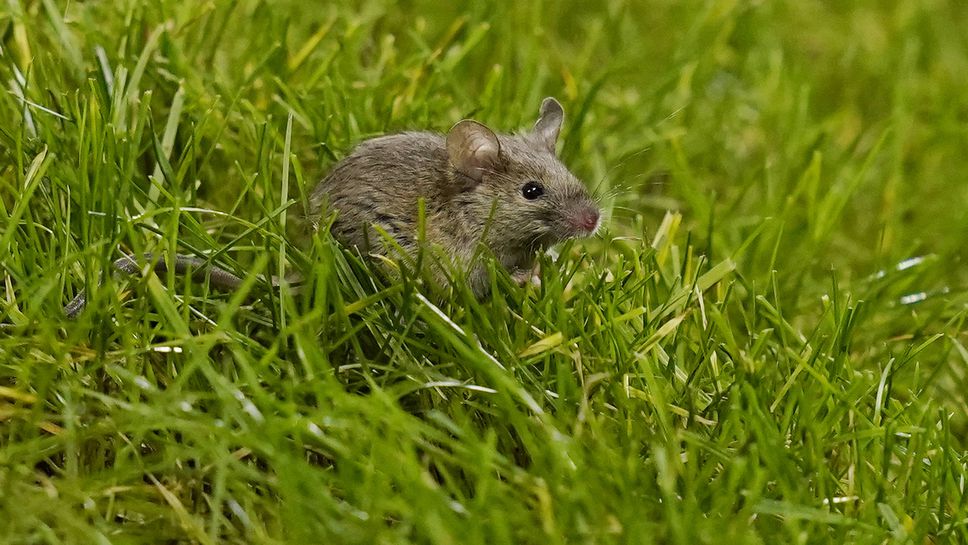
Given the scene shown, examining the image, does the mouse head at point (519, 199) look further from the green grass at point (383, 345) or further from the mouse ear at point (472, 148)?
the green grass at point (383, 345)

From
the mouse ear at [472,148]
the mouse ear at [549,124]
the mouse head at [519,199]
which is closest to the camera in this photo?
the mouse ear at [472,148]

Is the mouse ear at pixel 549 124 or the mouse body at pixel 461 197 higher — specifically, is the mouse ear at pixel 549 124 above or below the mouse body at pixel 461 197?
above

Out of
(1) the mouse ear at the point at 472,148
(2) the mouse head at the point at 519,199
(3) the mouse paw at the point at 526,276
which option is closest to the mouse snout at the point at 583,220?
(2) the mouse head at the point at 519,199

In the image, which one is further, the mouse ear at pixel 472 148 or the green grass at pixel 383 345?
the mouse ear at pixel 472 148

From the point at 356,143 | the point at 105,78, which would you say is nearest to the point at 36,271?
the point at 105,78

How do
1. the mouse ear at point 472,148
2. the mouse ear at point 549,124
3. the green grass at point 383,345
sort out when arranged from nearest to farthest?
the green grass at point 383,345 < the mouse ear at point 472,148 < the mouse ear at point 549,124

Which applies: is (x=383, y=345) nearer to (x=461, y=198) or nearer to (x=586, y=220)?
(x=461, y=198)

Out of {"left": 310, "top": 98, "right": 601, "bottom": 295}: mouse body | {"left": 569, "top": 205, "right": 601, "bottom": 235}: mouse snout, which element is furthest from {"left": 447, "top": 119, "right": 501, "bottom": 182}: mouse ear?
{"left": 569, "top": 205, "right": 601, "bottom": 235}: mouse snout

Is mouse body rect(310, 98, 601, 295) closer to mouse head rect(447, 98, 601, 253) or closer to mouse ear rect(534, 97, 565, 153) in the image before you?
mouse head rect(447, 98, 601, 253)
